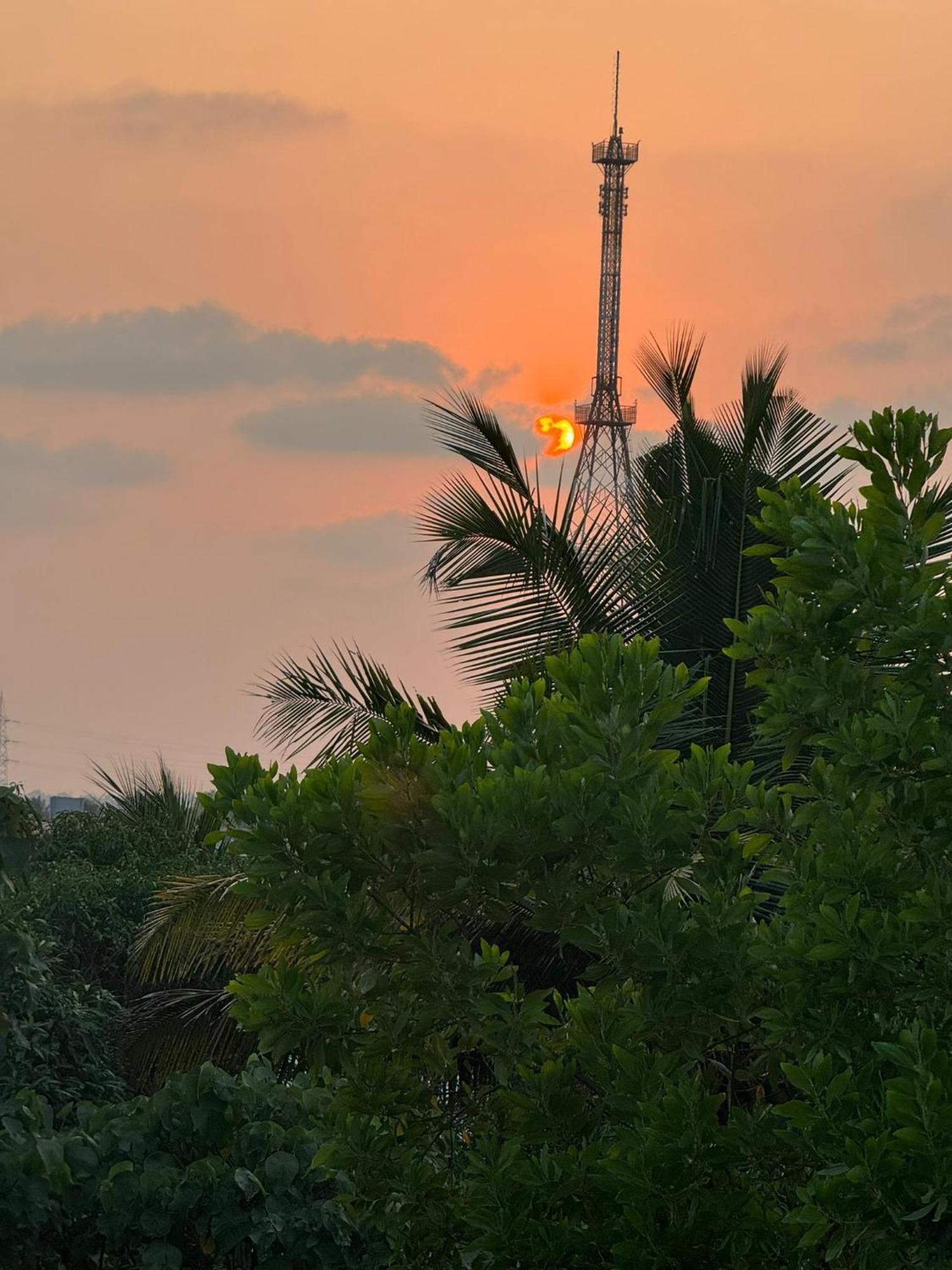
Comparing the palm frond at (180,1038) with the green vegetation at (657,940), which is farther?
the palm frond at (180,1038)

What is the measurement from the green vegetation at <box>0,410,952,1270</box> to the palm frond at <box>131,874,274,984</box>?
5.16 m

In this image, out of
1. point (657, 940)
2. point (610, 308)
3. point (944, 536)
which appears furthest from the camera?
point (610, 308)

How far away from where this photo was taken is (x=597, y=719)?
13.9 ft

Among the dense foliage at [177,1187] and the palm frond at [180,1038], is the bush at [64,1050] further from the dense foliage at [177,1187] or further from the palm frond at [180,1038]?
the dense foliage at [177,1187]

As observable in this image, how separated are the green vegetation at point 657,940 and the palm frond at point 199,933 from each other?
5159mm

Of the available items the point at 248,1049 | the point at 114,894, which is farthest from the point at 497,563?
the point at 114,894

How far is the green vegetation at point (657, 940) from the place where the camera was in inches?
143

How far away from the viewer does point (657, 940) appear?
13.5 feet

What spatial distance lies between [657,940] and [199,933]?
21.9 feet

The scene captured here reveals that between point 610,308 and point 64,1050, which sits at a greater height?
point 610,308

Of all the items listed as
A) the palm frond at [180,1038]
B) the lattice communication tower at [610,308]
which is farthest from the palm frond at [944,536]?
the lattice communication tower at [610,308]

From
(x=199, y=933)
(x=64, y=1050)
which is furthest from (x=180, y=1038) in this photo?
(x=199, y=933)

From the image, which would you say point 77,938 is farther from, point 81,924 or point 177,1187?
point 177,1187

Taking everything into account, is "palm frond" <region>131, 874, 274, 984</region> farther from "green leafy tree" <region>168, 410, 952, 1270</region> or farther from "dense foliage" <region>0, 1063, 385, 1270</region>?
"green leafy tree" <region>168, 410, 952, 1270</region>
